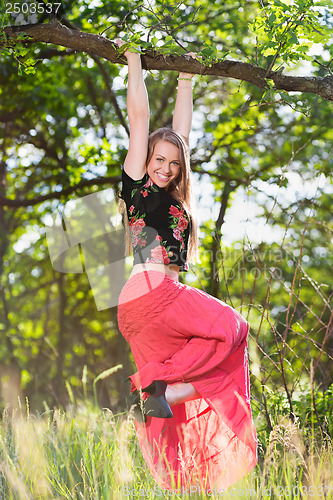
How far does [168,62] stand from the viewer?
2.53 meters

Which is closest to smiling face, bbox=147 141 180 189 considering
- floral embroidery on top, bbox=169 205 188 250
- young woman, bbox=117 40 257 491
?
young woman, bbox=117 40 257 491

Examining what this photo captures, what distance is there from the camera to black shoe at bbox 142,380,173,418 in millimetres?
1995

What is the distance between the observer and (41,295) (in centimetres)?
745

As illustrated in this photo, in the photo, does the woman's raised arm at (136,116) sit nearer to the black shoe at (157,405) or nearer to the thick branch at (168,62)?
the thick branch at (168,62)

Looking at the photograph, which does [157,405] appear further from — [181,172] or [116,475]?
[181,172]

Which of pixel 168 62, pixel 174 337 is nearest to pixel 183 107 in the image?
pixel 168 62

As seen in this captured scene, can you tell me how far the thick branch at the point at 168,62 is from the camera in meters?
2.52

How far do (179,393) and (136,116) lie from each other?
120cm

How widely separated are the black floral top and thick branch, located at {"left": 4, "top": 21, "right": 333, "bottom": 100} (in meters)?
0.55

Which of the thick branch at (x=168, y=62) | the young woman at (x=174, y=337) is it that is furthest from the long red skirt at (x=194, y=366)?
the thick branch at (x=168, y=62)

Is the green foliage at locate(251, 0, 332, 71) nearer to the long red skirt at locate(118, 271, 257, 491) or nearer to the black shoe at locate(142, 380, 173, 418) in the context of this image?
the long red skirt at locate(118, 271, 257, 491)

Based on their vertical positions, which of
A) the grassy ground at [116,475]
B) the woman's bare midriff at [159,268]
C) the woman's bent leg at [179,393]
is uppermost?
the woman's bare midriff at [159,268]

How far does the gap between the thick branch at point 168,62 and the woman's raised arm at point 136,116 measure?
11cm

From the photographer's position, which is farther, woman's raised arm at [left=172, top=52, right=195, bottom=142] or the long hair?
woman's raised arm at [left=172, top=52, right=195, bottom=142]
